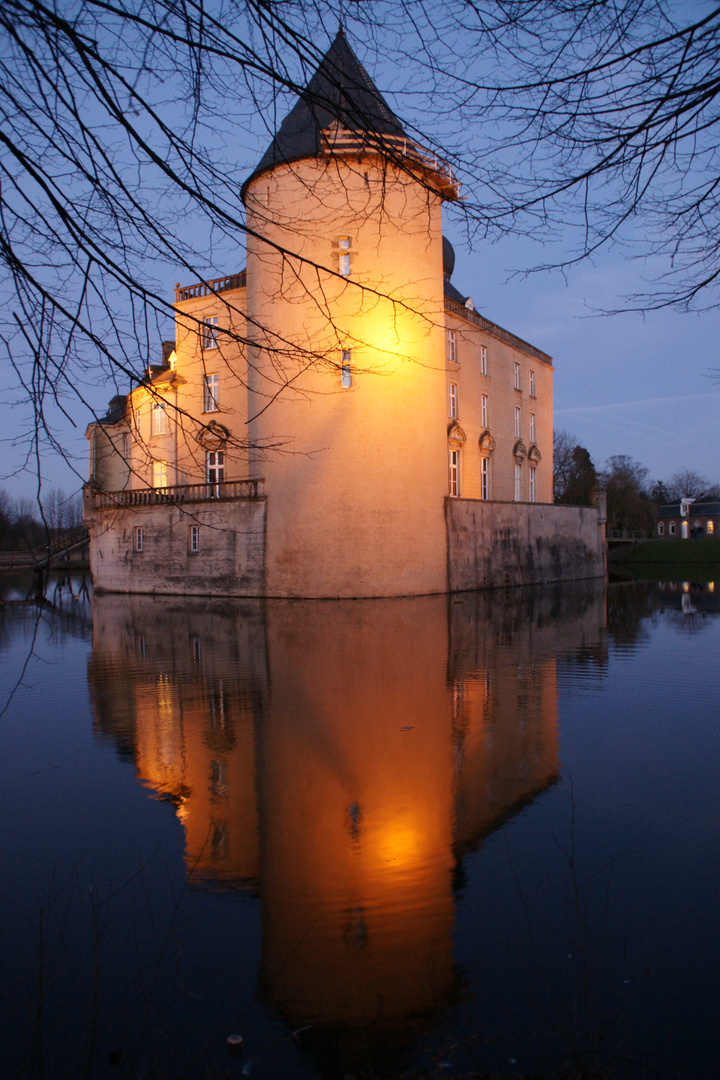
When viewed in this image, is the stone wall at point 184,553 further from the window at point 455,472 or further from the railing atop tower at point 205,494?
the window at point 455,472

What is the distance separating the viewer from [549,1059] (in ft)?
9.23

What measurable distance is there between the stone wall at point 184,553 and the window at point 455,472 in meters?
10.2

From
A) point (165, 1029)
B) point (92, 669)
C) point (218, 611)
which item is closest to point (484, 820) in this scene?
point (165, 1029)

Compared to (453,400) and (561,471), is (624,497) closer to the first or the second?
(561,471)

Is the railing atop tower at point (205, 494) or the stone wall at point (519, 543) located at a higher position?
the railing atop tower at point (205, 494)

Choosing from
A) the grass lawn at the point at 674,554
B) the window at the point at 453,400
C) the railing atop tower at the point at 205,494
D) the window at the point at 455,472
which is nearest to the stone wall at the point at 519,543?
the window at the point at 455,472

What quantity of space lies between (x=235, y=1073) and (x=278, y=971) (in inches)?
24.2

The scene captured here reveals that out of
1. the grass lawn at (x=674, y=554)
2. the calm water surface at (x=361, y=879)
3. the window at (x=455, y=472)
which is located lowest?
the calm water surface at (x=361, y=879)

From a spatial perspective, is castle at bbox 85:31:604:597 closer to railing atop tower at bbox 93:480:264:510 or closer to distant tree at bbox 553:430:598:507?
railing atop tower at bbox 93:480:264:510

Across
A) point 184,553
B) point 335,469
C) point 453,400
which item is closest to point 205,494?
point 184,553

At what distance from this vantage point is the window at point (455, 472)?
1286 inches

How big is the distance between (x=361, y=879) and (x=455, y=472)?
96.3 ft

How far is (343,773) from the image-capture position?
20.1ft

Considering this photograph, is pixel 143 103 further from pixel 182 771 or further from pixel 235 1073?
pixel 182 771
